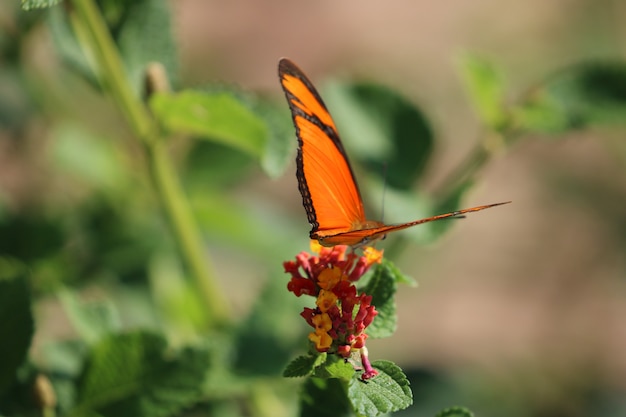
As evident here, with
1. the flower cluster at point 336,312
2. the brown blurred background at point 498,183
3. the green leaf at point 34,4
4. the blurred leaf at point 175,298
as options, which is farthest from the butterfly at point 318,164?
the brown blurred background at point 498,183

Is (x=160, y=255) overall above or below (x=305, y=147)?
above

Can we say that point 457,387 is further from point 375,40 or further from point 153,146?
point 375,40

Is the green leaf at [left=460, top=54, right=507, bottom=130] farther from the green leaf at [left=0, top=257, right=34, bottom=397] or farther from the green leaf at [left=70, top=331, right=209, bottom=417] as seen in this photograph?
the green leaf at [left=0, top=257, right=34, bottom=397]

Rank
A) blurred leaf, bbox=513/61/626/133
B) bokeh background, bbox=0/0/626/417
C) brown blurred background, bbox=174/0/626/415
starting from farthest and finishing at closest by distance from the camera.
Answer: brown blurred background, bbox=174/0/626/415
bokeh background, bbox=0/0/626/417
blurred leaf, bbox=513/61/626/133

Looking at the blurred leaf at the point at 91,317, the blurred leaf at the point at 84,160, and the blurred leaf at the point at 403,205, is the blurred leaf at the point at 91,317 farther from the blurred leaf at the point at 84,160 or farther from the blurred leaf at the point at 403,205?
the blurred leaf at the point at 84,160

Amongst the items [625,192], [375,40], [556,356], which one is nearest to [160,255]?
[556,356]

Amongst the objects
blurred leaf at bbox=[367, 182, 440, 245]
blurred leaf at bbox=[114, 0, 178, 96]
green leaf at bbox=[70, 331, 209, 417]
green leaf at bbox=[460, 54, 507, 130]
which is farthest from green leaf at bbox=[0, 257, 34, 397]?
green leaf at bbox=[460, 54, 507, 130]
